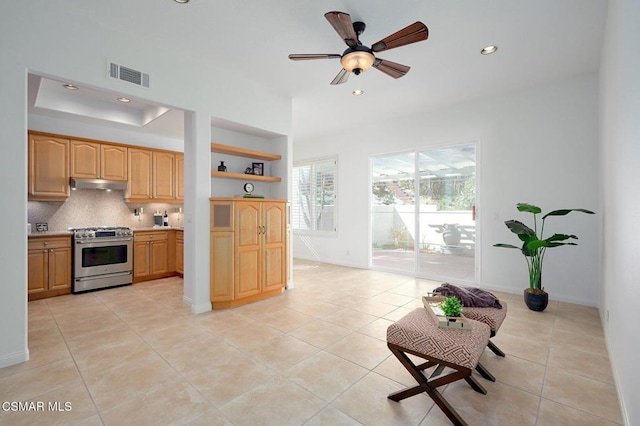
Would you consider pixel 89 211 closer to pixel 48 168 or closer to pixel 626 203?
pixel 48 168

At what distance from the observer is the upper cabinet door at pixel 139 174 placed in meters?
5.28

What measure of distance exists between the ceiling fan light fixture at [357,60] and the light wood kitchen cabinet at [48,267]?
186 inches

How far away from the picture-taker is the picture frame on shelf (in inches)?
187

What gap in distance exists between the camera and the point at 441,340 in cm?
177

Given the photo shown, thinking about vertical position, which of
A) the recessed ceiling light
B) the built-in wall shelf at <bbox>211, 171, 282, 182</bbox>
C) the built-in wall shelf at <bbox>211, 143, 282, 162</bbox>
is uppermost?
the recessed ceiling light

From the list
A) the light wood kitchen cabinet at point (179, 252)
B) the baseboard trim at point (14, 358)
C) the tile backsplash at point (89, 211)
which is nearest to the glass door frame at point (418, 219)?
the light wood kitchen cabinet at point (179, 252)

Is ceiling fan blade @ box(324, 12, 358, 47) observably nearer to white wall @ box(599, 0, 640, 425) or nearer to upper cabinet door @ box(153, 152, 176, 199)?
white wall @ box(599, 0, 640, 425)

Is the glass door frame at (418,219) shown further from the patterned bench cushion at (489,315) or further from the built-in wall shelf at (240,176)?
the patterned bench cushion at (489,315)

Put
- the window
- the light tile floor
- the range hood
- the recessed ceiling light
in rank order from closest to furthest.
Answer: the light tile floor
the recessed ceiling light
the range hood
the window

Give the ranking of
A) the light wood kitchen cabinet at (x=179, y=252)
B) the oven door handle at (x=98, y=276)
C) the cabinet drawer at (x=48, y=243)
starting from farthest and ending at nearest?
1. the light wood kitchen cabinet at (x=179, y=252)
2. the oven door handle at (x=98, y=276)
3. the cabinet drawer at (x=48, y=243)

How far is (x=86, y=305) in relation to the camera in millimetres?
3947

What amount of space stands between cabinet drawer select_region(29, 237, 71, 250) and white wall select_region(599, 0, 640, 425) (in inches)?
243

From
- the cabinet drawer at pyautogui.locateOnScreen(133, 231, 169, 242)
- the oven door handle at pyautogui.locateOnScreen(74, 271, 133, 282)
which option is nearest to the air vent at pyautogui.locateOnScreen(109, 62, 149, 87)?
the cabinet drawer at pyautogui.locateOnScreen(133, 231, 169, 242)
